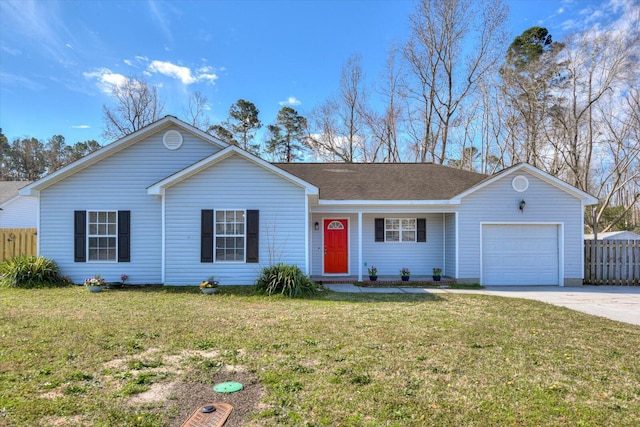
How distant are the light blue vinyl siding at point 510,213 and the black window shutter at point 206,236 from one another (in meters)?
7.61

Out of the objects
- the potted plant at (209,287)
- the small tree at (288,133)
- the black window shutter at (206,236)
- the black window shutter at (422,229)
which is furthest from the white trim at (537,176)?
the small tree at (288,133)

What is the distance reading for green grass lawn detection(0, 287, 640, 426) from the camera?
328 centimetres

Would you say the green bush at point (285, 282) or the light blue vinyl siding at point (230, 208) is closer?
the green bush at point (285, 282)

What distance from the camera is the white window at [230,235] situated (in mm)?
10781

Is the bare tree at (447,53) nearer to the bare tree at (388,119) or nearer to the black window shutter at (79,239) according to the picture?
the bare tree at (388,119)

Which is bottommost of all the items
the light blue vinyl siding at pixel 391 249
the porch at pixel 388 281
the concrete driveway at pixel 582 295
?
the concrete driveway at pixel 582 295

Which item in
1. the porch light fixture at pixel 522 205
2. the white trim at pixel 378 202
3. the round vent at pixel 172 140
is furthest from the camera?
→ the white trim at pixel 378 202

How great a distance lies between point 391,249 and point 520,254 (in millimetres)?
4078

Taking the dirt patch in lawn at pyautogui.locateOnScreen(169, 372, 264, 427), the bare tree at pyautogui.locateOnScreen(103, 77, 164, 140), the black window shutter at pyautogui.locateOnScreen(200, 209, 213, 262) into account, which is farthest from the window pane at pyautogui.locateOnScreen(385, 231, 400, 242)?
the bare tree at pyautogui.locateOnScreen(103, 77, 164, 140)

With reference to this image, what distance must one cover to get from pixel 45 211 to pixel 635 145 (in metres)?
26.9

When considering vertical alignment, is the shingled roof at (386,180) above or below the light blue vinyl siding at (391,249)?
above

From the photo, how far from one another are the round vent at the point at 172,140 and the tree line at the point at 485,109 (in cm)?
1632

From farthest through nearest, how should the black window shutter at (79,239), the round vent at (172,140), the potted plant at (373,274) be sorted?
the potted plant at (373,274) → the round vent at (172,140) → the black window shutter at (79,239)

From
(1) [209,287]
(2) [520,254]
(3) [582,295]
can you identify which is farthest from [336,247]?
(3) [582,295]
